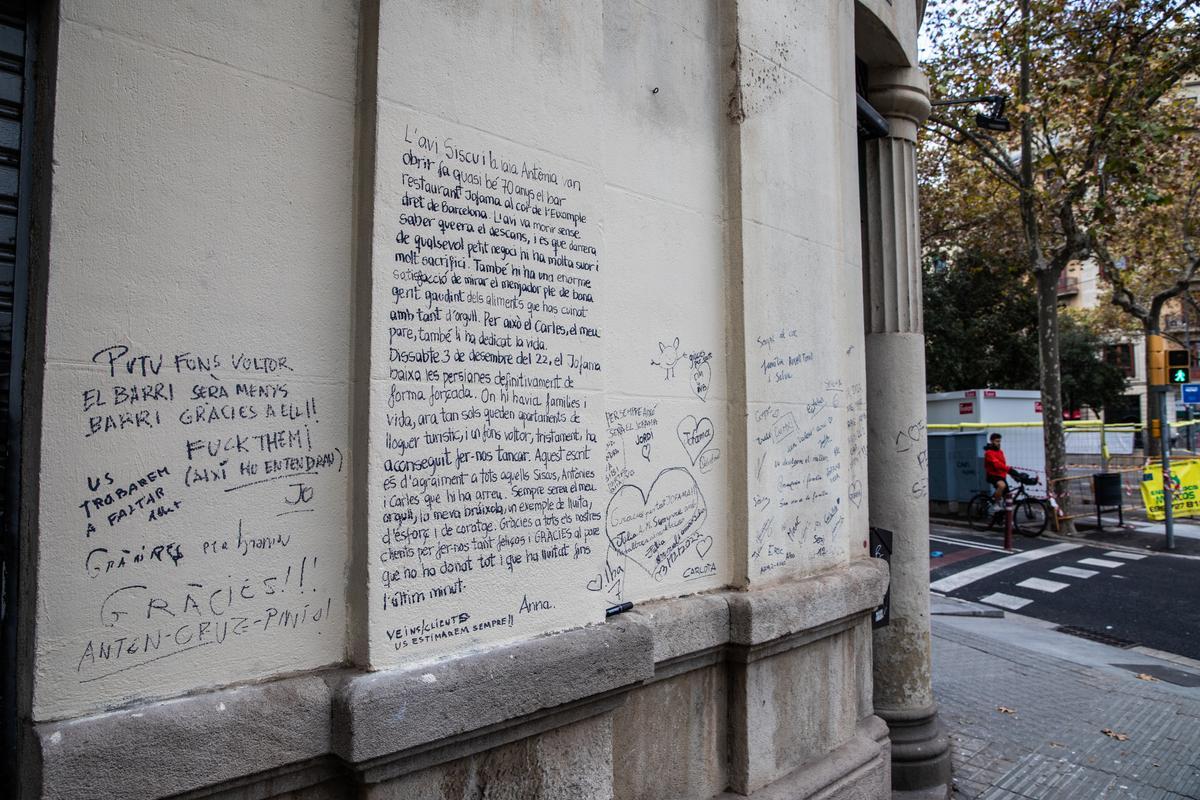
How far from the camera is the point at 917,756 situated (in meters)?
4.85

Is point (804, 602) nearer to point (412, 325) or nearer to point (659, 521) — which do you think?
point (659, 521)

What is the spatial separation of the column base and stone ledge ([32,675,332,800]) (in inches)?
155

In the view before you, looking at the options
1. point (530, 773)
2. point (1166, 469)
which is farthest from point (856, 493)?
point (1166, 469)

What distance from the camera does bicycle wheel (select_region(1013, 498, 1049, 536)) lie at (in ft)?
49.1

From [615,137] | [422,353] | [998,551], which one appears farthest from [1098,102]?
[422,353]

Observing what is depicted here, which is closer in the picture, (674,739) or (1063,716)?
(674,739)

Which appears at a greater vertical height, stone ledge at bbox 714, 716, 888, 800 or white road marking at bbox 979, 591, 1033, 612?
stone ledge at bbox 714, 716, 888, 800

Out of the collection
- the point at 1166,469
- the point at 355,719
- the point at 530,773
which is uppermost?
the point at 1166,469

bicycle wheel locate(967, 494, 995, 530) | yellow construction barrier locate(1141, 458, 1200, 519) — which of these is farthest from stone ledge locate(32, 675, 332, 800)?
yellow construction barrier locate(1141, 458, 1200, 519)

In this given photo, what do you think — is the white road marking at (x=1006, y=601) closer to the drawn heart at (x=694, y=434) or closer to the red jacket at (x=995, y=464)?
the red jacket at (x=995, y=464)

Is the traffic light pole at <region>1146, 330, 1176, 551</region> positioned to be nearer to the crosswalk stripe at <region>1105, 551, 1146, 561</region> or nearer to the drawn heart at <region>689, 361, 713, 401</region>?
the crosswalk stripe at <region>1105, 551, 1146, 561</region>

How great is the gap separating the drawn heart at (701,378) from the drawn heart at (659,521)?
0.37m

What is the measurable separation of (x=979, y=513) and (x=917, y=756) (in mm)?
12965

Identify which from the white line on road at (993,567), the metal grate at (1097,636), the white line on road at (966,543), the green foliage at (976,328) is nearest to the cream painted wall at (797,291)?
the metal grate at (1097,636)
